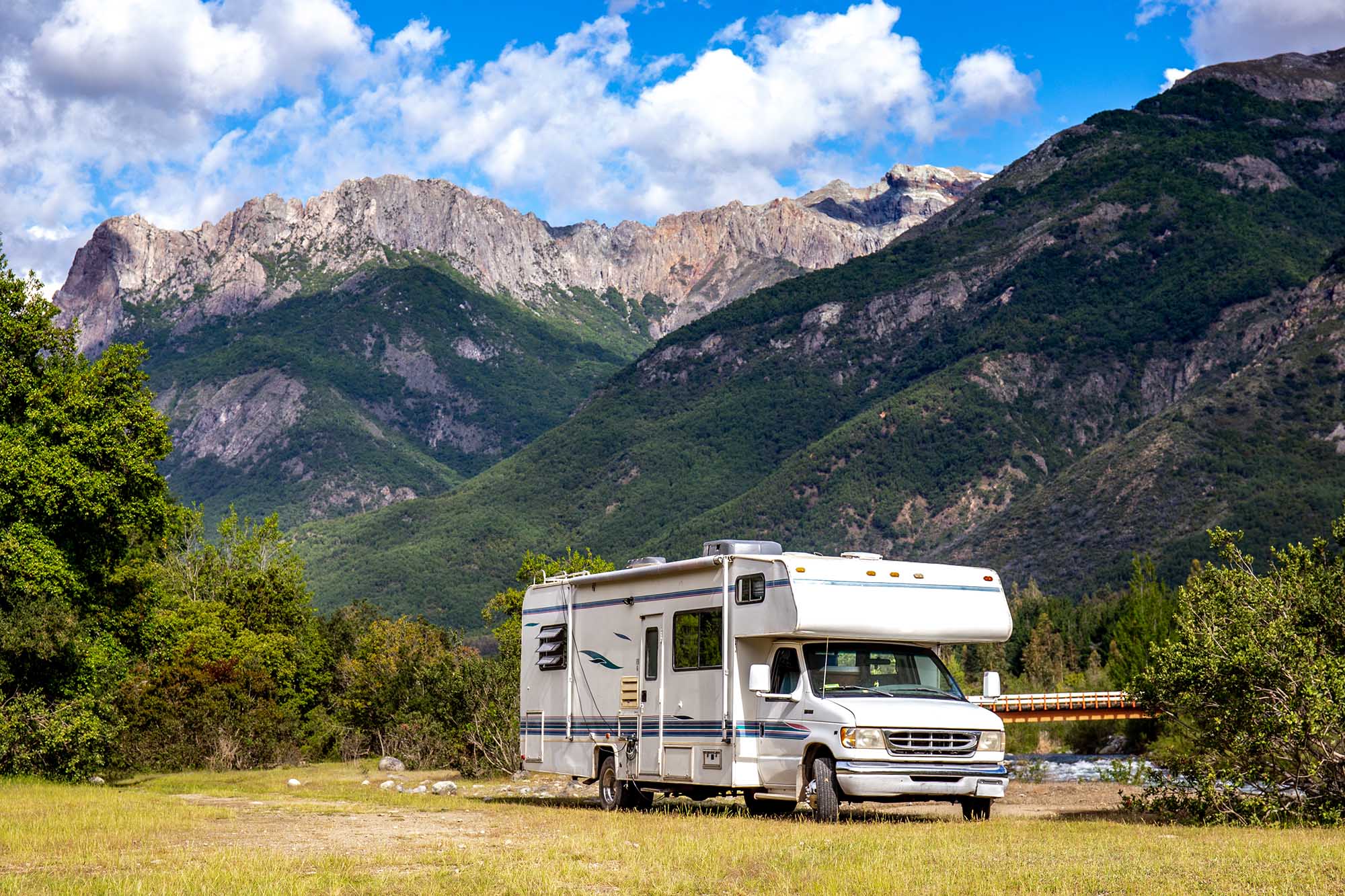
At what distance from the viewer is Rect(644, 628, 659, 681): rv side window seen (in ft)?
71.4

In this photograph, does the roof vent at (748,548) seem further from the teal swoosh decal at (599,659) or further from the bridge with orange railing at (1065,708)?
the bridge with orange railing at (1065,708)

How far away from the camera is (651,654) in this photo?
21.9 m

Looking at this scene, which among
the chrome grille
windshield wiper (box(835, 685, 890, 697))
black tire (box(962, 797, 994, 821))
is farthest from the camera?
black tire (box(962, 797, 994, 821))

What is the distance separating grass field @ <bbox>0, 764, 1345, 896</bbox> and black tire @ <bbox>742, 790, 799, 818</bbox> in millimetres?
244

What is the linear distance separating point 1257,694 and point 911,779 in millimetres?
4520

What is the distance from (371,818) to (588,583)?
502 cm

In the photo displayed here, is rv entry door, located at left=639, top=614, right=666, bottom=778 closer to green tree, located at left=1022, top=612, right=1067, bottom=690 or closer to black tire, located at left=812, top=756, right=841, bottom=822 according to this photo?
black tire, located at left=812, top=756, right=841, bottom=822

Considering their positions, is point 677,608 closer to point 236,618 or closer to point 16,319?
point 16,319

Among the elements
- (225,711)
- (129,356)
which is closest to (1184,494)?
(225,711)

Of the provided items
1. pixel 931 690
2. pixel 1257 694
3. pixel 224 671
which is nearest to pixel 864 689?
pixel 931 690

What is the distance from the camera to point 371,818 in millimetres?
21219

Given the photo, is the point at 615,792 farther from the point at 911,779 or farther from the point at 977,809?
the point at 977,809

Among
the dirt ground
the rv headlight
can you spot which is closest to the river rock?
the dirt ground

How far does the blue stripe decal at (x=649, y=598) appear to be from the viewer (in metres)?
19.6
